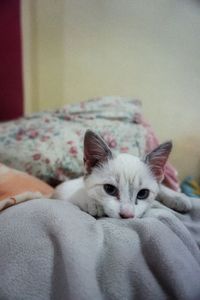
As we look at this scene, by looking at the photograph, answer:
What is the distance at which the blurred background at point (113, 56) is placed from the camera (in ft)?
2.51

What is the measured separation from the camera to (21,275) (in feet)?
1.71

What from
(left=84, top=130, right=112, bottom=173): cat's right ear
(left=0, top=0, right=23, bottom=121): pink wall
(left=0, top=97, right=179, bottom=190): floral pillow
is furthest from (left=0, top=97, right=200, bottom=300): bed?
(left=0, top=0, right=23, bottom=121): pink wall

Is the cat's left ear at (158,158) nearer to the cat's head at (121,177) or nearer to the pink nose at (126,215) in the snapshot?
the cat's head at (121,177)

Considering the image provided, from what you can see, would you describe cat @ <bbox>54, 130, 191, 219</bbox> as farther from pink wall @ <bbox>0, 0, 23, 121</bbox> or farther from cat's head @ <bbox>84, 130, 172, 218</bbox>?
pink wall @ <bbox>0, 0, 23, 121</bbox>

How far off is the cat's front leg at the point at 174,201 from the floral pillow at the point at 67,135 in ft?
0.90

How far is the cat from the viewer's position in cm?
66

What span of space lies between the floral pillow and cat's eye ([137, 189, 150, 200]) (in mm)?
364

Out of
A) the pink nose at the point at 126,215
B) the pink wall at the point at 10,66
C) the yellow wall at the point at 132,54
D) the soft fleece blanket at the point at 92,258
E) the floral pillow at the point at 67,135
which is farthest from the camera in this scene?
the pink wall at the point at 10,66

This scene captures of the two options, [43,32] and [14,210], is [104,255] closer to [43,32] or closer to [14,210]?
[14,210]

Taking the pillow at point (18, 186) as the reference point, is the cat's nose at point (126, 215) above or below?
above

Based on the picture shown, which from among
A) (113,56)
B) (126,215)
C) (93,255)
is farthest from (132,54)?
(93,255)

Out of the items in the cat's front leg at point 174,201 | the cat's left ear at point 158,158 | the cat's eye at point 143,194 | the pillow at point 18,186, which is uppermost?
the cat's left ear at point 158,158

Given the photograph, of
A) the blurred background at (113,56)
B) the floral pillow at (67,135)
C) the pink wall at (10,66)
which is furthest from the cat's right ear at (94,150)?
the pink wall at (10,66)

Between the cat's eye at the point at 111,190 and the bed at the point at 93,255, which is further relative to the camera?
the cat's eye at the point at 111,190
